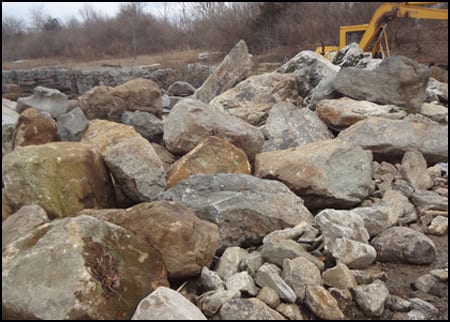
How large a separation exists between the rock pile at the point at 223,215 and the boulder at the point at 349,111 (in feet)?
0.07

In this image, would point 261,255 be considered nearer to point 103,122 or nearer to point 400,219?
point 400,219

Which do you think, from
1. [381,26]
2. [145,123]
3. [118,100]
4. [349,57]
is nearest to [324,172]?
[145,123]

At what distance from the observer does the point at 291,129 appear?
467cm

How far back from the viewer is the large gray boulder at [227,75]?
6.78m

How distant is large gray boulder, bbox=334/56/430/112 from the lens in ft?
17.2

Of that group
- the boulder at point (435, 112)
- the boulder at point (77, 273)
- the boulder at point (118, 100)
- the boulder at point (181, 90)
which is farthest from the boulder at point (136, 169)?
the boulder at point (181, 90)

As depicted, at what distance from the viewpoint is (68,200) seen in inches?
113

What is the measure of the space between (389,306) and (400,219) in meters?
1.12

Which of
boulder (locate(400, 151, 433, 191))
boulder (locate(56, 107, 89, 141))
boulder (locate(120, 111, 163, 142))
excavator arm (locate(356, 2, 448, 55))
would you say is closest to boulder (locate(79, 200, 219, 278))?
boulder (locate(56, 107, 89, 141))

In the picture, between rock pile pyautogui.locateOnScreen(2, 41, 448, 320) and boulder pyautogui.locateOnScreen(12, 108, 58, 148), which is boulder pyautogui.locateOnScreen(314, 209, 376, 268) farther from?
boulder pyautogui.locateOnScreen(12, 108, 58, 148)

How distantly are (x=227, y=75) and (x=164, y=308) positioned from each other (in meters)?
5.45

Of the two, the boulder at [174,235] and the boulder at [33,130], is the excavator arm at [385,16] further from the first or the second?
the boulder at [174,235]

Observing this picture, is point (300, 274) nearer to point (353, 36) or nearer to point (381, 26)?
point (381, 26)

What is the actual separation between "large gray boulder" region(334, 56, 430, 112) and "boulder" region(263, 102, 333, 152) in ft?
2.55
